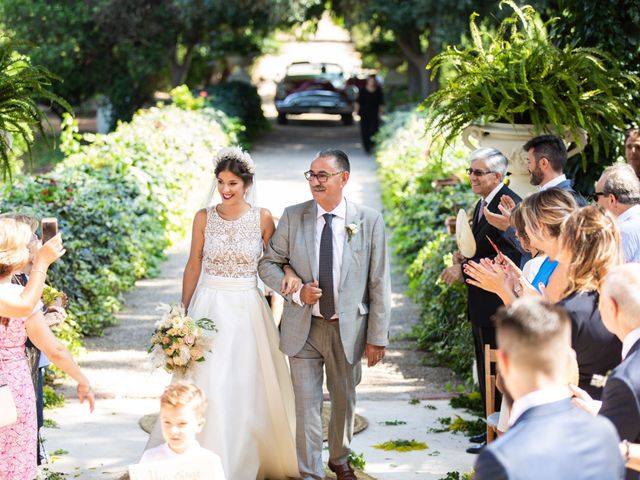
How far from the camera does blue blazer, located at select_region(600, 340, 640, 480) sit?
145 inches

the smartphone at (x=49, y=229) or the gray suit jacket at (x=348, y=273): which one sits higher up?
the smartphone at (x=49, y=229)

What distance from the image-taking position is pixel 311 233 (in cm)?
613

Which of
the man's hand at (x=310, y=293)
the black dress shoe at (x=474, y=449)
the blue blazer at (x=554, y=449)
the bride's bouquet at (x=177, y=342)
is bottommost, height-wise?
the black dress shoe at (x=474, y=449)

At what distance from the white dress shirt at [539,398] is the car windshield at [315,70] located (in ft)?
90.2

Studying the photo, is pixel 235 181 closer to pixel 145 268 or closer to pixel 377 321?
pixel 377 321

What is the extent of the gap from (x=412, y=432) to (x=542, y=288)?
2.35m

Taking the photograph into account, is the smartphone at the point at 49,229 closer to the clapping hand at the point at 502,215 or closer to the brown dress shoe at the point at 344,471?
the brown dress shoe at the point at 344,471

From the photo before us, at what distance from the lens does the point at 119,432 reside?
7293 mm

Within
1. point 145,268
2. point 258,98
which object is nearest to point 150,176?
point 145,268

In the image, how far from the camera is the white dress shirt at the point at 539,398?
10.2 feet

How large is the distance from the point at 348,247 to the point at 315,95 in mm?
23391

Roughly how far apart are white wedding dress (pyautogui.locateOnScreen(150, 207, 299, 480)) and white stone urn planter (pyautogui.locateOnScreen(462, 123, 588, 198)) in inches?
89.4

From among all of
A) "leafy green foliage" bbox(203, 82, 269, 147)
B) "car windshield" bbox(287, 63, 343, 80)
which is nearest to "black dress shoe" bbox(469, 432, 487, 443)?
"leafy green foliage" bbox(203, 82, 269, 147)

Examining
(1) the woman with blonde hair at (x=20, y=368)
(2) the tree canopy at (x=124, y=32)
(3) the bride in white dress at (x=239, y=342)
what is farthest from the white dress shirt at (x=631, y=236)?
(2) the tree canopy at (x=124, y=32)
